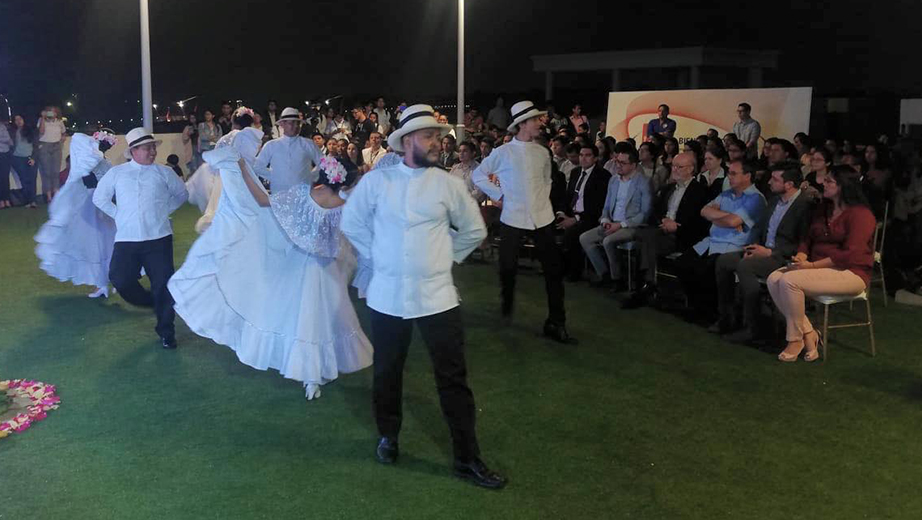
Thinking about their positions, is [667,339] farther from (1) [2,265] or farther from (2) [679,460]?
(1) [2,265]

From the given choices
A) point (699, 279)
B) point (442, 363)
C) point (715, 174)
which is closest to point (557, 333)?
point (699, 279)

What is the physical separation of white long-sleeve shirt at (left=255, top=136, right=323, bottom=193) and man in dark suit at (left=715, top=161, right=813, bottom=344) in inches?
175

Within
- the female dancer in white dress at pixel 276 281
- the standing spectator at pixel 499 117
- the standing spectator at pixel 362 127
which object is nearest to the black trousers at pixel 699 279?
the female dancer in white dress at pixel 276 281

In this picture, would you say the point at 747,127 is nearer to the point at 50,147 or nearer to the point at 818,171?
the point at 818,171

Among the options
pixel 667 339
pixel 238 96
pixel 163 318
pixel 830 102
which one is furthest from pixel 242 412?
pixel 238 96

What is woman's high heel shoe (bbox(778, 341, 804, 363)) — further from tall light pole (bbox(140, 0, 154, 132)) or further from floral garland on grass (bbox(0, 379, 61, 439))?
tall light pole (bbox(140, 0, 154, 132))

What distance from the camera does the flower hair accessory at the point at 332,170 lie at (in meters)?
5.24

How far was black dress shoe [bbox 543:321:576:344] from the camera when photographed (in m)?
6.89

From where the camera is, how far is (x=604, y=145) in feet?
34.1

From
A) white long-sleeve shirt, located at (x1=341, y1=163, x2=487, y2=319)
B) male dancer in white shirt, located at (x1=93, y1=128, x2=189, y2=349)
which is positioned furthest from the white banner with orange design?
white long-sleeve shirt, located at (x1=341, y1=163, x2=487, y2=319)

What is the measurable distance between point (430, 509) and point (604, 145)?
281 inches

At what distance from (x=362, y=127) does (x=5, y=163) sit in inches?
270

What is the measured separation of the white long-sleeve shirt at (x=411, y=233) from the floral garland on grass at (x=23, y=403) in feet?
8.14

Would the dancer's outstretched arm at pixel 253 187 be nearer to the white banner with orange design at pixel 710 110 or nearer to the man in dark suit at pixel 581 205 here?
the man in dark suit at pixel 581 205
